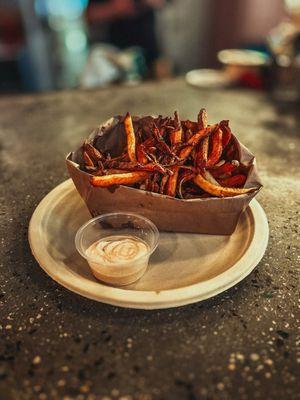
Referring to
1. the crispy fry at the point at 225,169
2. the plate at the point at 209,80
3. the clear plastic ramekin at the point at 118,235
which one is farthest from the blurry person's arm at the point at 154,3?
the clear plastic ramekin at the point at 118,235

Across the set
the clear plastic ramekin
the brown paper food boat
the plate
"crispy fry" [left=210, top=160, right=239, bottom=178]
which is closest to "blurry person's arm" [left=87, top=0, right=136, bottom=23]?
the plate

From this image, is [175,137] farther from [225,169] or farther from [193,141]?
[225,169]

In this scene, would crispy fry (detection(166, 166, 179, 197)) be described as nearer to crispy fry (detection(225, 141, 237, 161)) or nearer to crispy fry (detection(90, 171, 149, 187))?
crispy fry (detection(90, 171, 149, 187))

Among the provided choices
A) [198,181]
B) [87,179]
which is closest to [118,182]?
[87,179]

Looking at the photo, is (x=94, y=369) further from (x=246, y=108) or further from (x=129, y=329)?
(x=246, y=108)

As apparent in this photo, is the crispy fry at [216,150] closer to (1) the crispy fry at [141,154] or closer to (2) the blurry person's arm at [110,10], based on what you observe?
(1) the crispy fry at [141,154]

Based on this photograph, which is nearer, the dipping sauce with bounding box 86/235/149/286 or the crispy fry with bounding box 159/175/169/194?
the dipping sauce with bounding box 86/235/149/286
